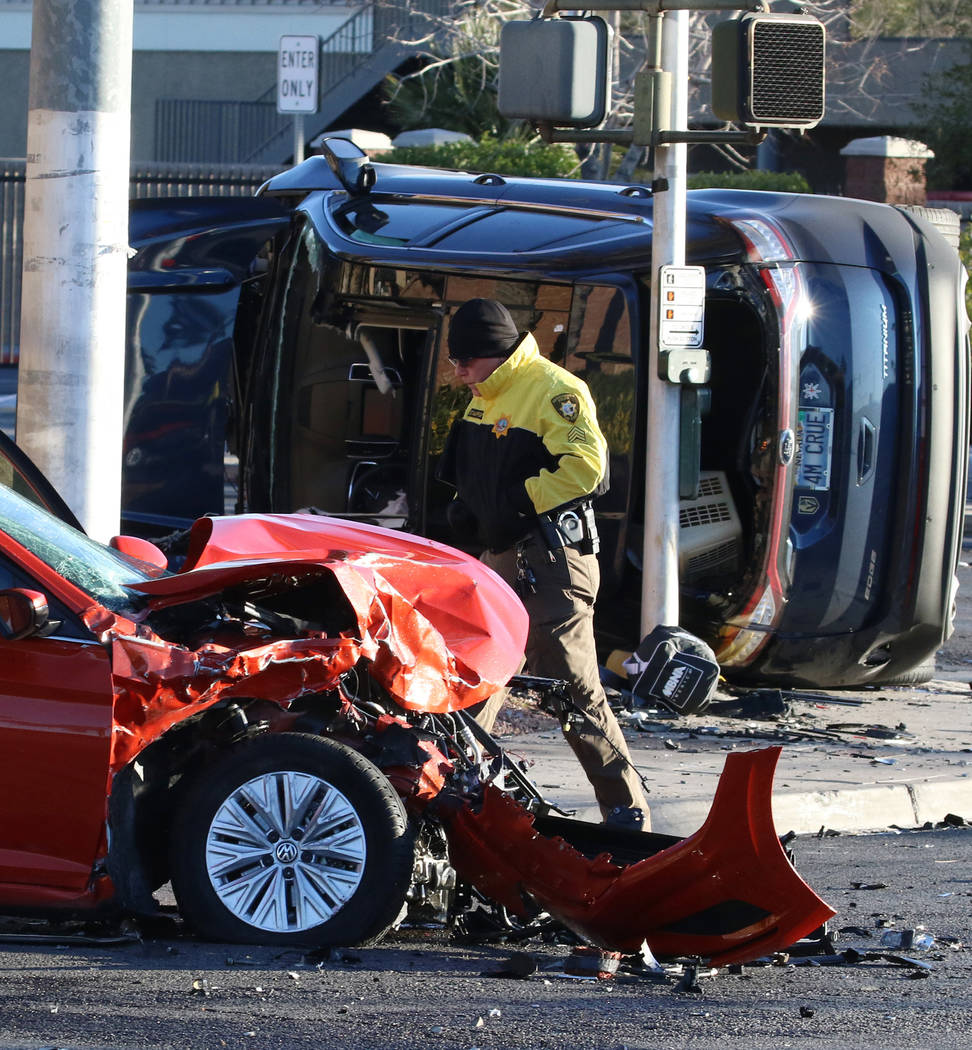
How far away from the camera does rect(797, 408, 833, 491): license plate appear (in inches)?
352

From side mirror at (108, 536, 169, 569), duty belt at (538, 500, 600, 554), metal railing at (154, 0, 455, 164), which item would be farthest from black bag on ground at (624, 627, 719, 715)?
metal railing at (154, 0, 455, 164)

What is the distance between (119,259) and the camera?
24.4 feet

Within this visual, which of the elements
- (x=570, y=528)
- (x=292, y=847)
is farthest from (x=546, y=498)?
(x=292, y=847)

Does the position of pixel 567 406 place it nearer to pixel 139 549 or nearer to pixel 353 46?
pixel 139 549

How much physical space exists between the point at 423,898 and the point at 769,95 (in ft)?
14.9

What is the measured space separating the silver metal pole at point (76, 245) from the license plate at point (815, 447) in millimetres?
3428

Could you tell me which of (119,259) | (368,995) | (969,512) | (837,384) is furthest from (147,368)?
(969,512)

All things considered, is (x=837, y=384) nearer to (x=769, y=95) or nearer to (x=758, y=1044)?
(x=769, y=95)

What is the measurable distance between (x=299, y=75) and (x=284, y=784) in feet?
38.1

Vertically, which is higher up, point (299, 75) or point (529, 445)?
point (299, 75)

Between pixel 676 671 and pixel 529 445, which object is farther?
pixel 676 671

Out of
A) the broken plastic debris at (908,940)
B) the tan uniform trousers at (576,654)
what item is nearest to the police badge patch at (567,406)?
the tan uniform trousers at (576,654)

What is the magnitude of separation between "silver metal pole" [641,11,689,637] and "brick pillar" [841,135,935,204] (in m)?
13.9

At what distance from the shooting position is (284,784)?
5.19m
